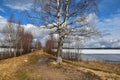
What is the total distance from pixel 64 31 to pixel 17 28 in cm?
3073

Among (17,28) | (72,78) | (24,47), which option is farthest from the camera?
(24,47)

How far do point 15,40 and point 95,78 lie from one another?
36.6 metres

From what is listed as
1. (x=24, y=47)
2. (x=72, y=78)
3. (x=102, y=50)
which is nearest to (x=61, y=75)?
(x=72, y=78)

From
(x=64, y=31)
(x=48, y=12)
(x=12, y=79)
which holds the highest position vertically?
(x=48, y=12)

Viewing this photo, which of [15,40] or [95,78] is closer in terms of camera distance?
[95,78]

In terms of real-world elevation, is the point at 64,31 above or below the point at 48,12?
below

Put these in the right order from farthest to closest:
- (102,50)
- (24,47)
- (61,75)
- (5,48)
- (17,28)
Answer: (102,50)
(24,47)
(5,48)
(17,28)
(61,75)

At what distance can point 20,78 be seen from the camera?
41.6 feet

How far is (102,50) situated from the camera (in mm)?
86188

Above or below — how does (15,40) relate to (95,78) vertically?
above

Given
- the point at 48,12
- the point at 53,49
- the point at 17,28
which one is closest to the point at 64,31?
the point at 48,12

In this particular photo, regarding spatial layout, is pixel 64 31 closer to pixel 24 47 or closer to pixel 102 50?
pixel 24 47

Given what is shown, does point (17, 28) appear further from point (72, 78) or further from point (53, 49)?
point (72, 78)

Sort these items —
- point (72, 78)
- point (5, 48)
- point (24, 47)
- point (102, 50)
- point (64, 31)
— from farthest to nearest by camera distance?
1. point (102, 50)
2. point (24, 47)
3. point (5, 48)
4. point (64, 31)
5. point (72, 78)
